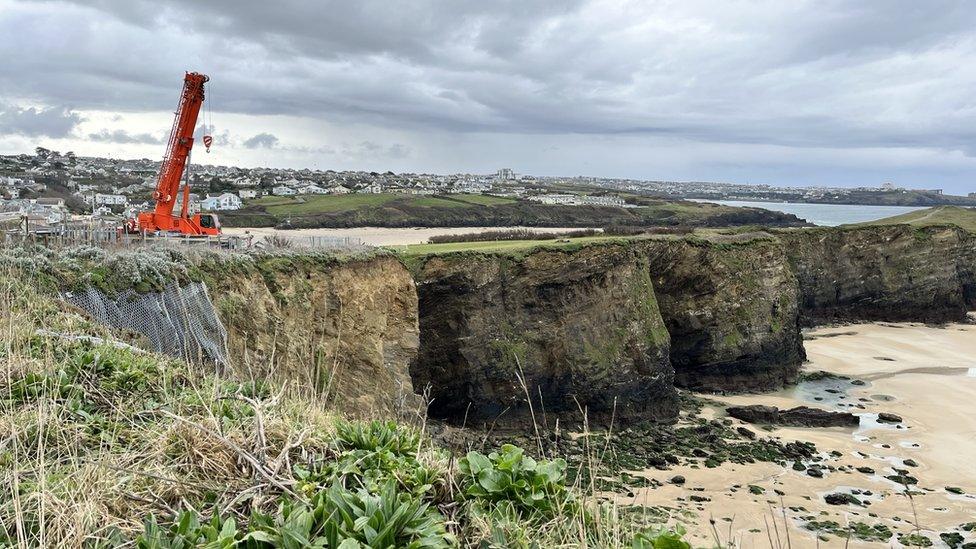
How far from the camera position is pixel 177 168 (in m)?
20.3

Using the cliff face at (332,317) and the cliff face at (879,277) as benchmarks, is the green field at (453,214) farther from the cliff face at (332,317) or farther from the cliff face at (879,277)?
the cliff face at (332,317)

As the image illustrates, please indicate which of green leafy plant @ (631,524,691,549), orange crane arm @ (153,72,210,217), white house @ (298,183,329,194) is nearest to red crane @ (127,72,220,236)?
orange crane arm @ (153,72,210,217)

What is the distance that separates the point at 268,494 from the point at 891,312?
58.4m

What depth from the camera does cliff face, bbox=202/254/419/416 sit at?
15.9 m

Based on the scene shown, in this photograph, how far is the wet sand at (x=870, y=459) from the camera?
1789cm

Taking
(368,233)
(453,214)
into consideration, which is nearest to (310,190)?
(453,214)

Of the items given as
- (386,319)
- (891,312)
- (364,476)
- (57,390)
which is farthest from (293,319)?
(891,312)

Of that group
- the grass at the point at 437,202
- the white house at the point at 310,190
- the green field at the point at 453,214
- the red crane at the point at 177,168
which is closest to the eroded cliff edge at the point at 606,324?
the red crane at the point at 177,168

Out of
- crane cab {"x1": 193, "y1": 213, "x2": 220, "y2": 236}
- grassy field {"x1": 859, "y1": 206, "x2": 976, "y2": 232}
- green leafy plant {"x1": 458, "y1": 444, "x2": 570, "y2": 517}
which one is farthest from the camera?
grassy field {"x1": 859, "y1": 206, "x2": 976, "y2": 232}

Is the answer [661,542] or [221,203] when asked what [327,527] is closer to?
[661,542]

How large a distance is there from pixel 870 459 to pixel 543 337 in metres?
13.0

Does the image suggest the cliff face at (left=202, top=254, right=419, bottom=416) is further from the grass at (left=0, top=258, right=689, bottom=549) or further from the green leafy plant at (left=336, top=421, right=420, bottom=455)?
the green leafy plant at (left=336, top=421, right=420, bottom=455)

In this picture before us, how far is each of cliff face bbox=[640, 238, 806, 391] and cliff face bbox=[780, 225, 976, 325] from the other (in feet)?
59.3

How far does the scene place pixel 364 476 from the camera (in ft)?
12.7
